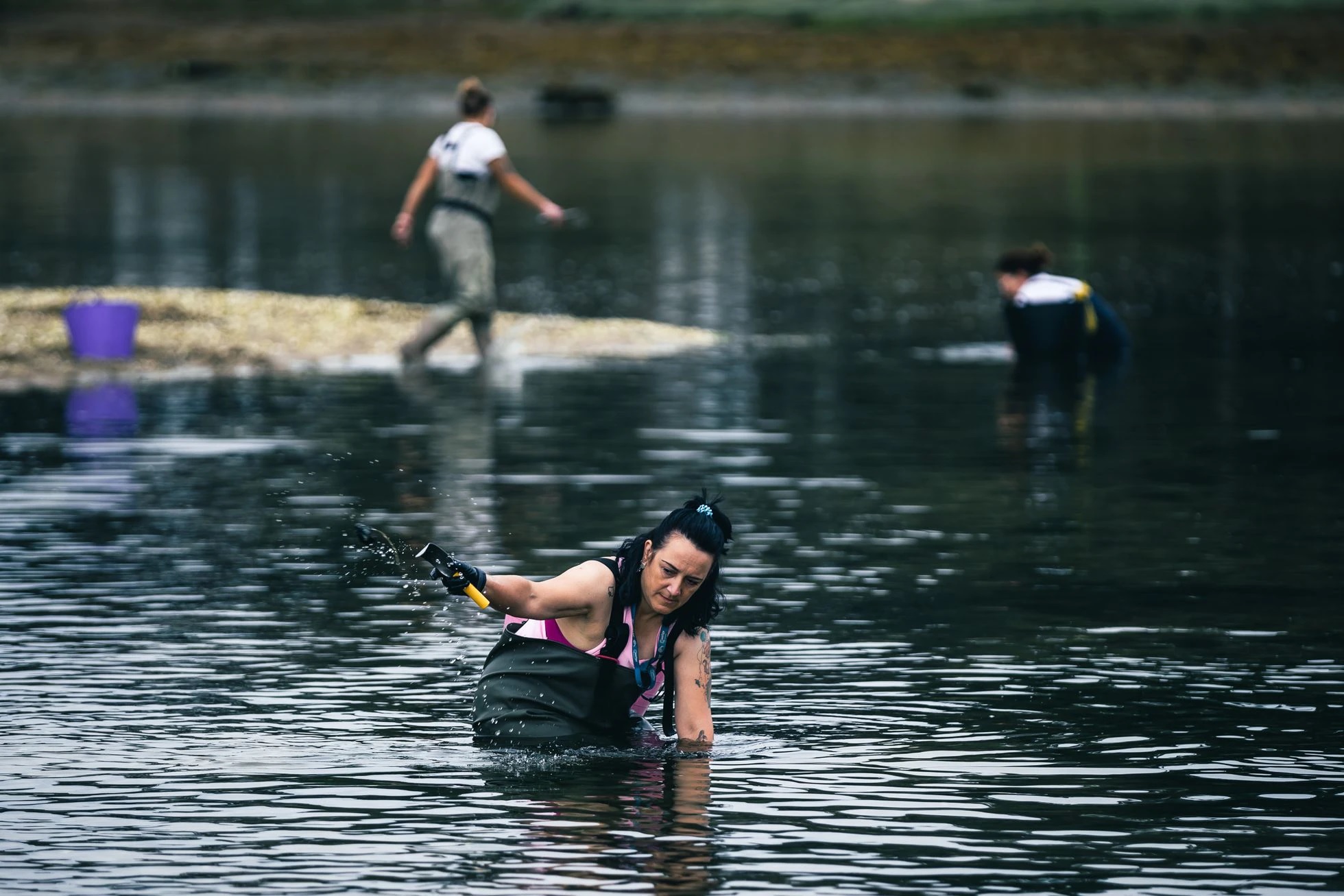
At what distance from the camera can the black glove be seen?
26.2 feet

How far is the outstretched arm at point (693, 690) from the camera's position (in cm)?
916

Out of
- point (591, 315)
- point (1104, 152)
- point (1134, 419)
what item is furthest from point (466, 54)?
point (1134, 419)

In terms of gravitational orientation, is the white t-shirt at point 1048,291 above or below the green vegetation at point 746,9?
below

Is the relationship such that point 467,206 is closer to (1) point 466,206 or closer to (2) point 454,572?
(1) point 466,206

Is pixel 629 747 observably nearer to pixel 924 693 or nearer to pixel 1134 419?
pixel 924 693

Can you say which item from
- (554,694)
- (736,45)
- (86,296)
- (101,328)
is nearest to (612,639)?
(554,694)

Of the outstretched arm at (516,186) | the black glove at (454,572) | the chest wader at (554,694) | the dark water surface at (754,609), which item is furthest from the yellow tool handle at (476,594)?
the outstretched arm at (516,186)

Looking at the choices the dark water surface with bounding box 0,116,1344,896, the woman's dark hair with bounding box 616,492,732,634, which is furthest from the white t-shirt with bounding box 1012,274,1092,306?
the woman's dark hair with bounding box 616,492,732,634

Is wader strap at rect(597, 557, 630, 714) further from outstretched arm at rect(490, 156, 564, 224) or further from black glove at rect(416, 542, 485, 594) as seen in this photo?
outstretched arm at rect(490, 156, 564, 224)

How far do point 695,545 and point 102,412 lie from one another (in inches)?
448

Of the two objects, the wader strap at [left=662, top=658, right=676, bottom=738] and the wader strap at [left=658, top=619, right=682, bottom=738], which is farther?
the wader strap at [left=662, top=658, right=676, bottom=738]

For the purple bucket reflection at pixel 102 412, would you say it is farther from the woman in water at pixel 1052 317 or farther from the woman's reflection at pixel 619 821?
the woman's reflection at pixel 619 821

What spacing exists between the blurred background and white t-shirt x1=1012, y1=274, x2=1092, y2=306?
767mm

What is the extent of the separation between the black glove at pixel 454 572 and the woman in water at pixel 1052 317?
1291 cm
